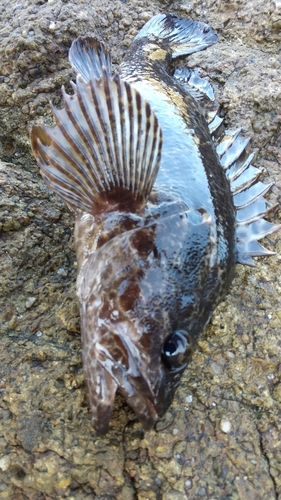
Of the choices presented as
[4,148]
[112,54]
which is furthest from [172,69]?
[4,148]

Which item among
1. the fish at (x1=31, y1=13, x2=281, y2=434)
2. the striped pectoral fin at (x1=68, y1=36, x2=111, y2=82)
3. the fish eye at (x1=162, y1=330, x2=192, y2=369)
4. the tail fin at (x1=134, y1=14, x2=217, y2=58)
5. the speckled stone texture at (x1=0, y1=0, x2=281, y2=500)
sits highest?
the tail fin at (x1=134, y1=14, x2=217, y2=58)

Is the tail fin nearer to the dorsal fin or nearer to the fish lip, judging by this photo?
the dorsal fin

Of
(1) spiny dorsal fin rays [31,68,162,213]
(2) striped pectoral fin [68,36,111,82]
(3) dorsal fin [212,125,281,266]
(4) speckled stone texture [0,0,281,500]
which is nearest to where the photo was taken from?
(4) speckled stone texture [0,0,281,500]

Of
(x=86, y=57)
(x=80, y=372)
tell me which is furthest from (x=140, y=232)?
(x=86, y=57)

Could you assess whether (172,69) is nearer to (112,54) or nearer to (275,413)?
(112,54)

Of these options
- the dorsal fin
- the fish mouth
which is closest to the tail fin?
the dorsal fin

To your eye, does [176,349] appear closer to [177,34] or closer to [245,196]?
[245,196]

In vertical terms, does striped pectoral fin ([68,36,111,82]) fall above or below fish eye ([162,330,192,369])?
above
